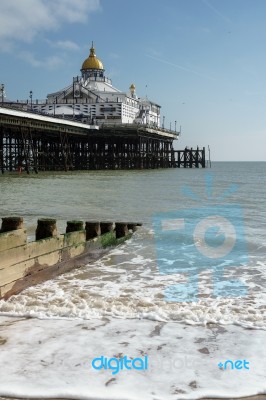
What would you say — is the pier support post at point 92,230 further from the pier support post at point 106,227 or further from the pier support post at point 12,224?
the pier support post at point 12,224

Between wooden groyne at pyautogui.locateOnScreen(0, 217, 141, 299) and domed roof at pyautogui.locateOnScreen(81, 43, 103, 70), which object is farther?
domed roof at pyautogui.locateOnScreen(81, 43, 103, 70)

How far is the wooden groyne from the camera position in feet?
19.8

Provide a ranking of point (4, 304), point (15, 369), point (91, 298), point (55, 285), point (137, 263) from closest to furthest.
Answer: point (15, 369), point (4, 304), point (91, 298), point (55, 285), point (137, 263)

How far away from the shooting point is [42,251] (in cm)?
686

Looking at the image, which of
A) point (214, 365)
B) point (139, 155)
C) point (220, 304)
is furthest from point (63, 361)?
point (139, 155)

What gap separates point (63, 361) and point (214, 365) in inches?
47.6

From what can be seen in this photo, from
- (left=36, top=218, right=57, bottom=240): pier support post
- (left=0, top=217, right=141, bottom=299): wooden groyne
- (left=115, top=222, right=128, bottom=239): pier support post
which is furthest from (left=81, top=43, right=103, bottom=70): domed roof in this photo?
(left=36, top=218, right=57, bottom=240): pier support post

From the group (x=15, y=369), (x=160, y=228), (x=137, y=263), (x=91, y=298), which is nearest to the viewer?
(x=15, y=369)

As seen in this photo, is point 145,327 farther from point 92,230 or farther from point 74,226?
point 92,230

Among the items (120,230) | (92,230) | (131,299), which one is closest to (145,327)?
(131,299)

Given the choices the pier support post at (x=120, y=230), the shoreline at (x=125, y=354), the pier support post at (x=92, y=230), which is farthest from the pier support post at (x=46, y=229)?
the pier support post at (x=120, y=230)

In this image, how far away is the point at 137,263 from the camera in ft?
28.5

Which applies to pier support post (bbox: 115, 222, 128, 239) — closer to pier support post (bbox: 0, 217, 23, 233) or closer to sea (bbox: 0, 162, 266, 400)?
sea (bbox: 0, 162, 266, 400)

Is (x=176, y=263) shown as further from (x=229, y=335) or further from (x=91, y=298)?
(x=229, y=335)
